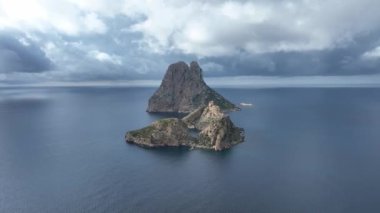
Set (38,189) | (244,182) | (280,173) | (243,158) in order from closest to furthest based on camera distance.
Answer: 1. (38,189)
2. (244,182)
3. (280,173)
4. (243,158)

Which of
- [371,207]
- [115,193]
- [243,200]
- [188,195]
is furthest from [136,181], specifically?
[371,207]

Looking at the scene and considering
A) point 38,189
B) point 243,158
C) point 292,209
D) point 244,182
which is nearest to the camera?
point 292,209

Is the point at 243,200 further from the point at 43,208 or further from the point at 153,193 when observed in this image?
the point at 43,208

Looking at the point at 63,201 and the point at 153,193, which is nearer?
the point at 63,201

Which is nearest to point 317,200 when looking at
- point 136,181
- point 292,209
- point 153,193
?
point 292,209

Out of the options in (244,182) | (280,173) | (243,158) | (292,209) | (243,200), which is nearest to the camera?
(292,209)

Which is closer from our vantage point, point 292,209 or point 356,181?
point 292,209

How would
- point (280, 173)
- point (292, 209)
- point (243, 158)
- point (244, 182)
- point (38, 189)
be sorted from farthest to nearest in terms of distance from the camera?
point (243, 158) → point (280, 173) → point (244, 182) → point (38, 189) → point (292, 209)

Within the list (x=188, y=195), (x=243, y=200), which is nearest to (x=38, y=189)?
(x=188, y=195)

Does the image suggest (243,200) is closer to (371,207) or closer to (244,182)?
(244,182)
